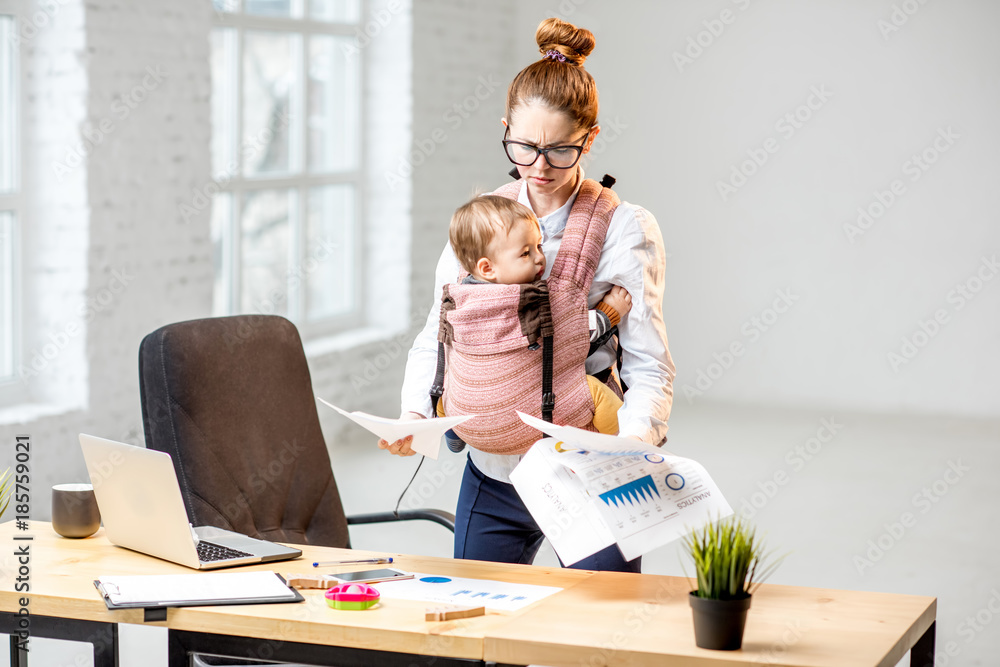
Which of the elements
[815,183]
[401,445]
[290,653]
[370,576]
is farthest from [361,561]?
[815,183]

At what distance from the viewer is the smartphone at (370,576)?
5.85 feet

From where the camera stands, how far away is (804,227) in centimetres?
718

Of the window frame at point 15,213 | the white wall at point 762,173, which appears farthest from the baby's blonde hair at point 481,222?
the white wall at point 762,173

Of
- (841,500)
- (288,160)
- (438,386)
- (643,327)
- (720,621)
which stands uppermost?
(288,160)

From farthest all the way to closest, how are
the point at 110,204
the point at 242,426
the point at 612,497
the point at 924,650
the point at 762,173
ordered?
the point at 762,173
the point at 110,204
the point at 242,426
the point at 612,497
the point at 924,650

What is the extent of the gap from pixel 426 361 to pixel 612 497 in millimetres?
571

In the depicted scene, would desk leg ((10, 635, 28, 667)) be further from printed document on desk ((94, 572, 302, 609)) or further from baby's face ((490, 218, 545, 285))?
baby's face ((490, 218, 545, 285))

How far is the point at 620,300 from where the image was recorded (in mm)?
2033

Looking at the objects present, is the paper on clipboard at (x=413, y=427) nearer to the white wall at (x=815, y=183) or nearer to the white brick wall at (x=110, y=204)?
the white brick wall at (x=110, y=204)

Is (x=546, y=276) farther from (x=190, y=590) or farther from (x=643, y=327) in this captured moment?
(x=190, y=590)

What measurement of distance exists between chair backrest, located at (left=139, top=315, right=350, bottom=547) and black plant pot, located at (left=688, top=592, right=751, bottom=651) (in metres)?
1.18

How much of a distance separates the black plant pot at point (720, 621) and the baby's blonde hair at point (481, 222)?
2.62ft

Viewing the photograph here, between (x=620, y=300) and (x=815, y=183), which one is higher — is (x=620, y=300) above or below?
below

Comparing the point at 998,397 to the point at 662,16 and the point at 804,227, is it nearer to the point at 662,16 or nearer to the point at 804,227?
the point at 804,227
